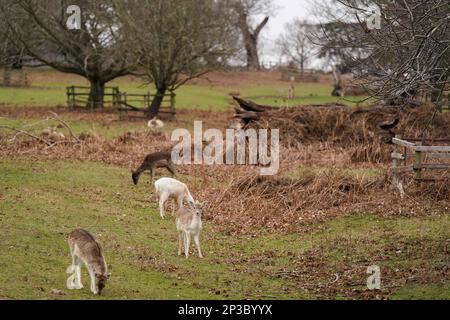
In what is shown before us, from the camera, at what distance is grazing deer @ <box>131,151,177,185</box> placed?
23.1 m

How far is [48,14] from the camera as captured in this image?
142ft

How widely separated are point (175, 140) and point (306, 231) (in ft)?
48.8

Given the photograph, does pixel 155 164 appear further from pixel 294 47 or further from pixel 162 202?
pixel 294 47

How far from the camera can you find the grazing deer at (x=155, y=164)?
23.1 m

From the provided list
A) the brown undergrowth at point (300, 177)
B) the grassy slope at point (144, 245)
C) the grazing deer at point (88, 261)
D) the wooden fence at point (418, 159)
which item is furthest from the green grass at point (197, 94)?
the grazing deer at point (88, 261)

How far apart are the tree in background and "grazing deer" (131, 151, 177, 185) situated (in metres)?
19.6

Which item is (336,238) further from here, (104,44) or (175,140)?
(104,44)

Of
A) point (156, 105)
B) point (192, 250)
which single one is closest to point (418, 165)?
point (192, 250)

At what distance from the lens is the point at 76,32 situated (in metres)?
45.0

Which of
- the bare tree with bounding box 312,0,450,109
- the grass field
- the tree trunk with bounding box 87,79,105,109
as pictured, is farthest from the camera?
the tree trunk with bounding box 87,79,105,109

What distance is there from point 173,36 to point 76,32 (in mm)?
6711

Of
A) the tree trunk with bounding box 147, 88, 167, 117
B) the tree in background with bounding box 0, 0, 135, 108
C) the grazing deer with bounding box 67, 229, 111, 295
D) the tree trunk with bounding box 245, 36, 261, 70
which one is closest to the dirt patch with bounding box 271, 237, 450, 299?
the grazing deer with bounding box 67, 229, 111, 295

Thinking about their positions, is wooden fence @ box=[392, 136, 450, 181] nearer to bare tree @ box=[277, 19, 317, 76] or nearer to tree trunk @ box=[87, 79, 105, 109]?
tree trunk @ box=[87, 79, 105, 109]
